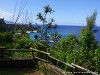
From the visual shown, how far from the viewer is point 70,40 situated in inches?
677

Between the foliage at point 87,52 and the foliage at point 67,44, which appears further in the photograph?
the foliage at point 67,44

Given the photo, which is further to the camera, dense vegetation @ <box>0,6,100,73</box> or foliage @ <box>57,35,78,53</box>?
foliage @ <box>57,35,78,53</box>

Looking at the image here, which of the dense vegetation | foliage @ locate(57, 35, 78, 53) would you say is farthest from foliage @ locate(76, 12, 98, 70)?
foliage @ locate(57, 35, 78, 53)

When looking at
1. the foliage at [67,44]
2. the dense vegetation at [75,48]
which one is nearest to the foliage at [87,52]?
the dense vegetation at [75,48]

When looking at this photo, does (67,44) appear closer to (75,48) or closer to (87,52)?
(75,48)

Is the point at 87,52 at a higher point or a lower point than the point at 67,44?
lower

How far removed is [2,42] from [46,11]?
1434cm

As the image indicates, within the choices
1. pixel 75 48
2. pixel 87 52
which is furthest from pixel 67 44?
pixel 87 52

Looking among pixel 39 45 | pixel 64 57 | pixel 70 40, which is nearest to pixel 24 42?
pixel 39 45

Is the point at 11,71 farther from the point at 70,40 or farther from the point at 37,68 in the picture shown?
the point at 70,40

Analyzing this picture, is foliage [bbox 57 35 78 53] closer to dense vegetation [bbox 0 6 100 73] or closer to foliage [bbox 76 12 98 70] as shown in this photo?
dense vegetation [bbox 0 6 100 73]

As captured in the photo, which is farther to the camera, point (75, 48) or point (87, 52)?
point (75, 48)

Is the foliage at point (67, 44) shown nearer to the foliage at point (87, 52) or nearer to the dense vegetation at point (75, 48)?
the dense vegetation at point (75, 48)

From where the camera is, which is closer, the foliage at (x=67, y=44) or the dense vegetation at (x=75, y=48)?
the dense vegetation at (x=75, y=48)
